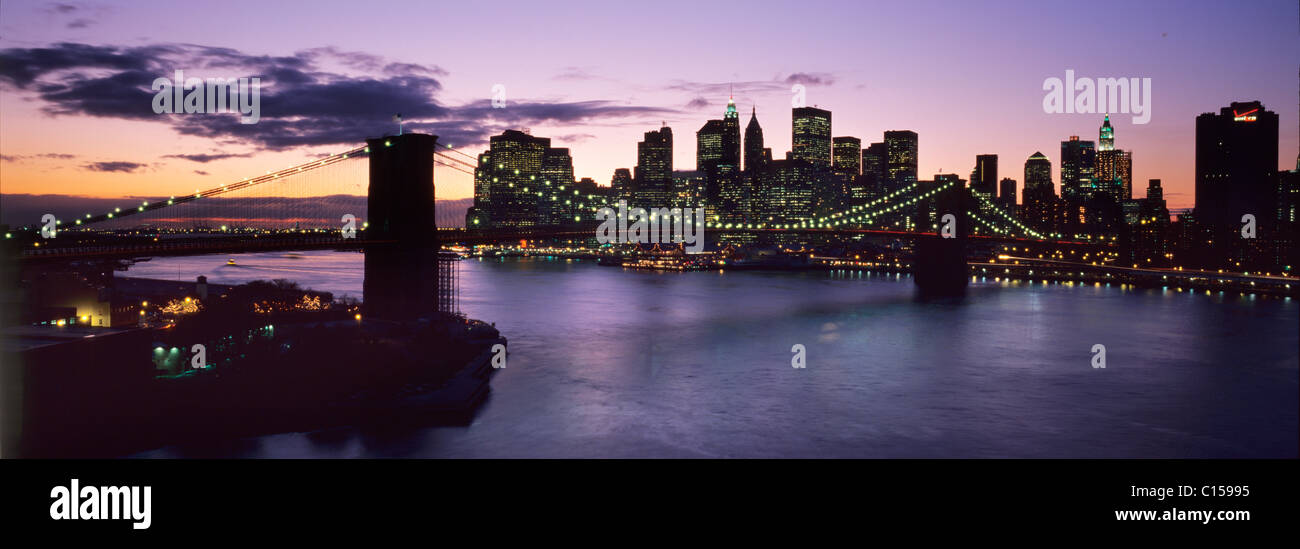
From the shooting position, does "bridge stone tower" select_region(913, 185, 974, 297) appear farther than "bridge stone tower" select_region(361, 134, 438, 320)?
Yes

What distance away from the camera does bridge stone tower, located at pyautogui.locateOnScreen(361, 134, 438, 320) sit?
70.6ft

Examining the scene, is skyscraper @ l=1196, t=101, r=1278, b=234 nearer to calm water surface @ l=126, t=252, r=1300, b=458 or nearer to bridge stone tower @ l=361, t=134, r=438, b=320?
calm water surface @ l=126, t=252, r=1300, b=458

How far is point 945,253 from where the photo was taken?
5497cm

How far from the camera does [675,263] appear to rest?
279ft

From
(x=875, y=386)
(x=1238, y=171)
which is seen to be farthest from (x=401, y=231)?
(x=1238, y=171)

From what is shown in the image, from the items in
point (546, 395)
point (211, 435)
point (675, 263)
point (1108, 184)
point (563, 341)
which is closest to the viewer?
point (211, 435)

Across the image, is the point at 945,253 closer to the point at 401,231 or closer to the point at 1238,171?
the point at 1238,171

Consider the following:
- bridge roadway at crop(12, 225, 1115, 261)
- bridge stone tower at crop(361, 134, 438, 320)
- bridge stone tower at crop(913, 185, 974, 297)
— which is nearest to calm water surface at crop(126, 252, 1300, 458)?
bridge stone tower at crop(361, 134, 438, 320)

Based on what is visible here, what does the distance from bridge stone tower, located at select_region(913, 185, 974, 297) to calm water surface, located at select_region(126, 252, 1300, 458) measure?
44.5 feet

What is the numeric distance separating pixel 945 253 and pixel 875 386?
128 feet

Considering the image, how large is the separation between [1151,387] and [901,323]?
14749 millimetres

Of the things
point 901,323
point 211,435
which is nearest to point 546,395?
point 211,435

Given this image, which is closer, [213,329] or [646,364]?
[213,329]
